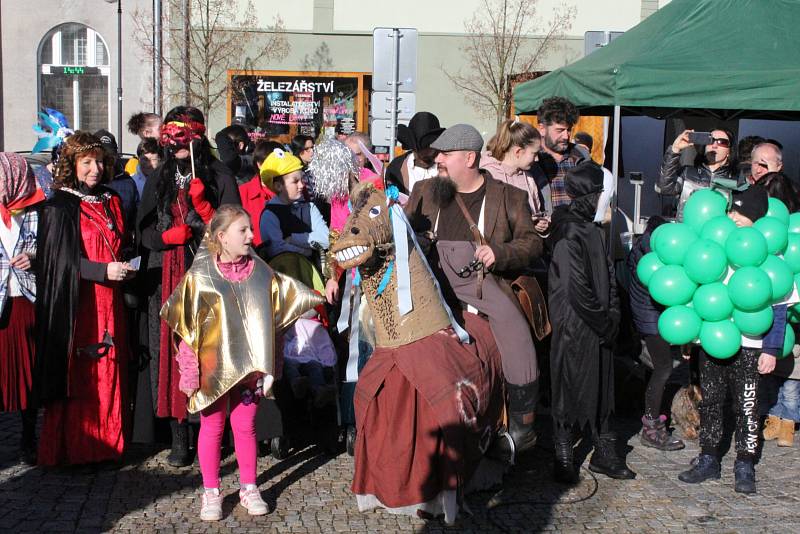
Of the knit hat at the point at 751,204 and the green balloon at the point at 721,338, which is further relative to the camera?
the knit hat at the point at 751,204

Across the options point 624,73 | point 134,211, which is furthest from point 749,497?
point 134,211

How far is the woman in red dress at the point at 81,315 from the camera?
19.0 feet

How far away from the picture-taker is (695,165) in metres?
7.70

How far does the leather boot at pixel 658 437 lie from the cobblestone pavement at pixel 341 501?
0.25m

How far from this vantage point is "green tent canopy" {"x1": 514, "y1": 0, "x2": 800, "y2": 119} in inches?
305

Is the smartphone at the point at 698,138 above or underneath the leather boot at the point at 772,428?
above

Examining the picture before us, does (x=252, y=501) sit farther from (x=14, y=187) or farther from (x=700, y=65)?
(x=700, y=65)

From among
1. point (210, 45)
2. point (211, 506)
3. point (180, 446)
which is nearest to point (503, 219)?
point (211, 506)

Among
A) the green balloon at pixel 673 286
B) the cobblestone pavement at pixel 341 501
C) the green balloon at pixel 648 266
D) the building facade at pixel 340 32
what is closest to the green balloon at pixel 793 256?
the green balloon at pixel 673 286

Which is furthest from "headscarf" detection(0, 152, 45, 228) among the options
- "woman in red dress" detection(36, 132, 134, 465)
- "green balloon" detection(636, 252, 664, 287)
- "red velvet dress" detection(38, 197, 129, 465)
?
"green balloon" detection(636, 252, 664, 287)

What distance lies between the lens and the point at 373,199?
16.4 feet

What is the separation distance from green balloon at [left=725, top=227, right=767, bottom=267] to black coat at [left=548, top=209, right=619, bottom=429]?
0.71 meters

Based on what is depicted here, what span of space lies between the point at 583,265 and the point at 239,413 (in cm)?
214

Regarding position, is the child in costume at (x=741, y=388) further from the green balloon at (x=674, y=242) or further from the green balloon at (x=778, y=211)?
the green balloon at (x=674, y=242)
